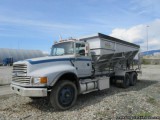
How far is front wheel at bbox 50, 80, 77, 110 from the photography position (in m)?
7.39

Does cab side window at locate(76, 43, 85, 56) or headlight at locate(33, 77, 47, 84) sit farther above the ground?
cab side window at locate(76, 43, 85, 56)

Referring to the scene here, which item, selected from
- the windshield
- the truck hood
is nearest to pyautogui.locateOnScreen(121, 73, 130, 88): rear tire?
the windshield

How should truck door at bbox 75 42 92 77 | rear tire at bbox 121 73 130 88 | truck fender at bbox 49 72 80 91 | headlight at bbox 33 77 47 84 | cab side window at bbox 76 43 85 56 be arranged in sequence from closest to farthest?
1. headlight at bbox 33 77 47 84
2. truck fender at bbox 49 72 80 91
3. truck door at bbox 75 42 92 77
4. cab side window at bbox 76 43 85 56
5. rear tire at bbox 121 73 130 88

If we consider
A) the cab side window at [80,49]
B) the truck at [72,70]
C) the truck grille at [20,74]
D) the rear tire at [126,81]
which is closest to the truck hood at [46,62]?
the truck at [72,70]

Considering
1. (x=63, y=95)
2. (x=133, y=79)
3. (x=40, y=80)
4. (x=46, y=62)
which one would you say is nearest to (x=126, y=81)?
(x=133, y=79)

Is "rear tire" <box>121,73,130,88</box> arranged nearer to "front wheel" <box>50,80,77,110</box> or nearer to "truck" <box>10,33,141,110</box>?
"truck" <box>10,33,141,110</box>

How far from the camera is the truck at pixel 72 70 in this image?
7.19m

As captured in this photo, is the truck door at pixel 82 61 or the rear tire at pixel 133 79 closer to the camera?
the truck door at pixel 82 61

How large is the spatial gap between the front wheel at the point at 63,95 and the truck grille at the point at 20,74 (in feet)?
3.59

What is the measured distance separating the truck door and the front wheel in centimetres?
120

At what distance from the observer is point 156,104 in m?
8.44

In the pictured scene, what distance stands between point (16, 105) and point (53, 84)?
219 centimetres

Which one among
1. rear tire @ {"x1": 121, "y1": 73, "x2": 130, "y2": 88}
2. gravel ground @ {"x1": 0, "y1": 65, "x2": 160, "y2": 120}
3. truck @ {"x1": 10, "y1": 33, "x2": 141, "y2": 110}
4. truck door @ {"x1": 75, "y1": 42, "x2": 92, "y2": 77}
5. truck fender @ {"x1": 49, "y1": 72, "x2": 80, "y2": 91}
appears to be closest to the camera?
gravel ground @ {"x1": 0, "y1": 65, "x2": 160, "y2": 120}

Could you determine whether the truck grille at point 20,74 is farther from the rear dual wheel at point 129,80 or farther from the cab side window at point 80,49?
the rear dual wheel at point 129,80
